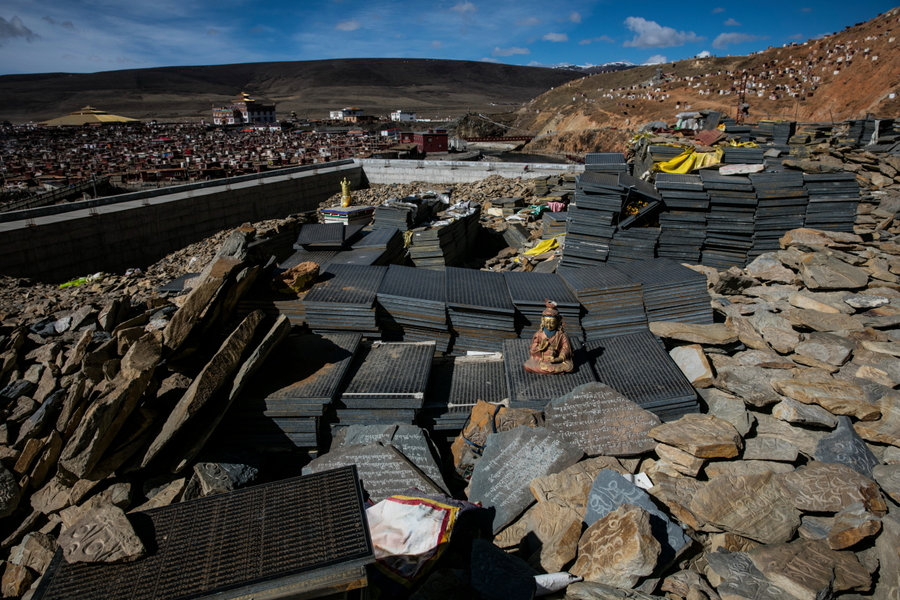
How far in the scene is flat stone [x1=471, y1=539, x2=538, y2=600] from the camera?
2.92 meters

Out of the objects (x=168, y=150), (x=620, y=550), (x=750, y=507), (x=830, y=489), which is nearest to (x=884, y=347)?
(x=830, y=489)

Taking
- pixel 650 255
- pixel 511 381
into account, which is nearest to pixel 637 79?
pixel 650 255

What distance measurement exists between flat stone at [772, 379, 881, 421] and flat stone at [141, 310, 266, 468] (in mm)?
5325

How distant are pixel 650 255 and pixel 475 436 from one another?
579 cm

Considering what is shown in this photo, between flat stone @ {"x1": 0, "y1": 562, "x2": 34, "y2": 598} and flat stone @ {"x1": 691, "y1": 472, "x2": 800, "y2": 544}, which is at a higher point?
flat stone @ {"x1": 691, "y1": 472, "x2": 800, "y2": 544}

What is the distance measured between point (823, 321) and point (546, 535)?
4.74 meters

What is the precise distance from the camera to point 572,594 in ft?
9.82

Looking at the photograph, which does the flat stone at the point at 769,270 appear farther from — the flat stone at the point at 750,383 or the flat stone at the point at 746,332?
the flat stone at the point at 750,383

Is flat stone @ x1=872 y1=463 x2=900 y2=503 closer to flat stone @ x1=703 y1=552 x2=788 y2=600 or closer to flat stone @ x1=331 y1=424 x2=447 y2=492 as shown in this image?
flat stone @ x1=703 y1=552 x2=788 y2=600

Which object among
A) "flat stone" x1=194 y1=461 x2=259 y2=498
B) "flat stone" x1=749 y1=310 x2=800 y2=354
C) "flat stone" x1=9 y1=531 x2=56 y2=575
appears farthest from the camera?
"flat stone" x1=749 y1=310 x2=800 y2=354

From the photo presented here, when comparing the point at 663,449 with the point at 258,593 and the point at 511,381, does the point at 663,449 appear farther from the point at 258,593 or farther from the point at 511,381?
the point at 258,593

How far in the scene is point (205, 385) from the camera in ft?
13.8

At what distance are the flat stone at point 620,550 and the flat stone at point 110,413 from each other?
3.76 metres

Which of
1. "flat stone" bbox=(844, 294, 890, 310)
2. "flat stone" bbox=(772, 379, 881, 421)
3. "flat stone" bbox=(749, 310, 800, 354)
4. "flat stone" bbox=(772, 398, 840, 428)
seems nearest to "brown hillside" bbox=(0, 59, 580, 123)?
"flat stone" bbox=(844, 294, 890, 310)
